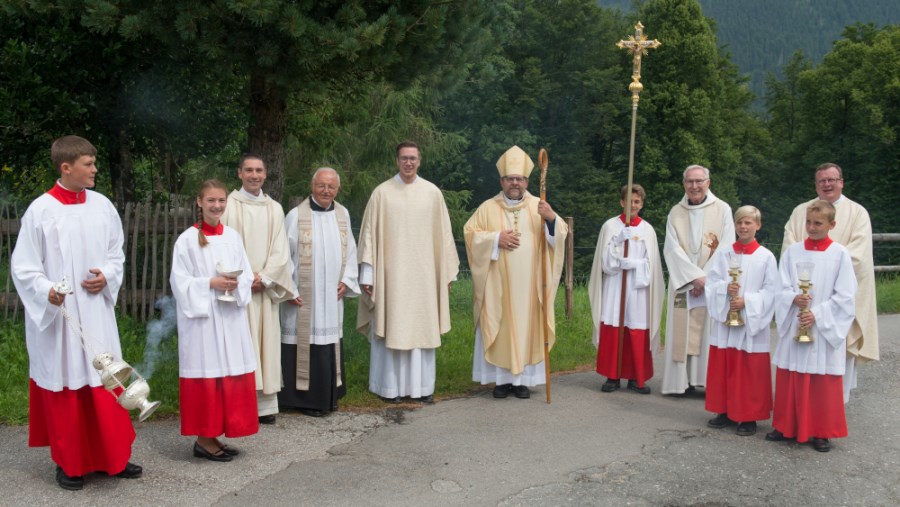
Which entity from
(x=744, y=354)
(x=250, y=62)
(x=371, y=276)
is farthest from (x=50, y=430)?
(x=744, y=354)

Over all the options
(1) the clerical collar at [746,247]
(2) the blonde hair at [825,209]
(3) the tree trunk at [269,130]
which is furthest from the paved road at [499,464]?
(3) the tree trunk at [269,130]

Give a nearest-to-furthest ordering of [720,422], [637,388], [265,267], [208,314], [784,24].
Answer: [208,314]
[265,267]
[720,422]
[637,388]
[784,24]

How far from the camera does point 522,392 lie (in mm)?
7691

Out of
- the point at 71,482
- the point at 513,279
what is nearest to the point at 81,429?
the point at 71,482

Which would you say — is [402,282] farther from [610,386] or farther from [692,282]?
[692,282]

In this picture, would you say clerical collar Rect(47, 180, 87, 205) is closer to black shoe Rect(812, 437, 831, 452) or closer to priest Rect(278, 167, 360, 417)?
priest Rect(278, 167, 360, 417)

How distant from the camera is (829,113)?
3753cm

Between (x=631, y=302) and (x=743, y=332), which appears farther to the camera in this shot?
(x=631, y=302)

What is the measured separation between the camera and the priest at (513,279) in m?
7.70

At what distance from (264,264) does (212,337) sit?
1.23 metres

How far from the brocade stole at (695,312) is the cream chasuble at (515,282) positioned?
1.14 m

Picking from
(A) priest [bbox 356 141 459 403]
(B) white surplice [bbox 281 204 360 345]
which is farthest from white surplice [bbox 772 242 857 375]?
(B) white surplice [bbox 281 204 360 345]

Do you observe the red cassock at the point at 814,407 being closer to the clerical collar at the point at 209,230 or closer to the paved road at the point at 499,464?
the paved road at the point at 499,464

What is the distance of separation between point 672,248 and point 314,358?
11.2 ft
